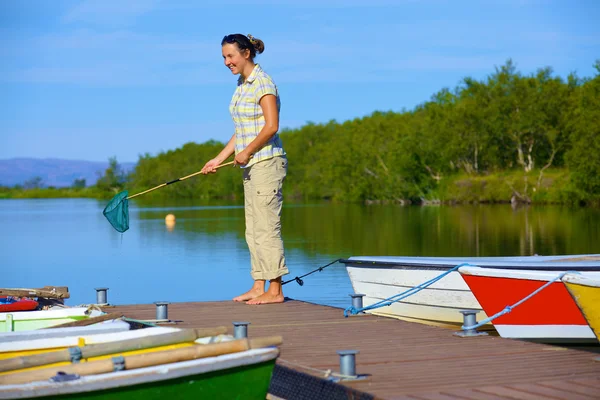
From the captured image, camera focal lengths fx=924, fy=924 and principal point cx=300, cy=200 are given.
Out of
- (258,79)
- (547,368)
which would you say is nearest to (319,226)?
(258,79)

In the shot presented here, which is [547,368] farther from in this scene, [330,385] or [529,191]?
[529,191]

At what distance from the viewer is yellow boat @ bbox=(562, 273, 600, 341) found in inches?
215

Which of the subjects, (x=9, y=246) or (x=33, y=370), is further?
(x=9, y=246)

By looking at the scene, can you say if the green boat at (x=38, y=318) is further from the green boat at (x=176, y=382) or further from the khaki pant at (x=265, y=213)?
the green boat at (x=176, y=382)

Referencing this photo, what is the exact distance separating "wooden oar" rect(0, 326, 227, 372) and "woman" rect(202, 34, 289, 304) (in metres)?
2.65

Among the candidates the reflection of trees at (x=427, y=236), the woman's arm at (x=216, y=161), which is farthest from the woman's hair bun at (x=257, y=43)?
the reflection of trees at (x=427, y=236)

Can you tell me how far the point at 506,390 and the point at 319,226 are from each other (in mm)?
25987

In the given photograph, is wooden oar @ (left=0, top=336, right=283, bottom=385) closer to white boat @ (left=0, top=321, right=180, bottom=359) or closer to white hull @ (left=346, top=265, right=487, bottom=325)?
white boat @ (left=0, top=321, right=180, bottom=359)

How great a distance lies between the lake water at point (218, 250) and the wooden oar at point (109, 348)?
7258mm

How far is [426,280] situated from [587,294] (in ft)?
8.39

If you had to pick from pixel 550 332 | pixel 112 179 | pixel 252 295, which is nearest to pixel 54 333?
pixel 252 295

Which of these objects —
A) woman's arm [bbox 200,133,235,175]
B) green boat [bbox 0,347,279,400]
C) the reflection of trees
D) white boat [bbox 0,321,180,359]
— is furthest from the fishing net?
the reflection of trees

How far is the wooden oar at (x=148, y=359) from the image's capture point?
390cm

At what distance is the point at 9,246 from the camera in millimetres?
24438
